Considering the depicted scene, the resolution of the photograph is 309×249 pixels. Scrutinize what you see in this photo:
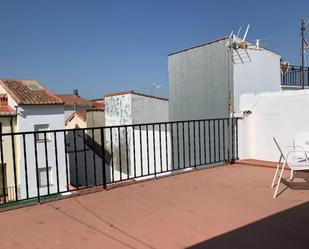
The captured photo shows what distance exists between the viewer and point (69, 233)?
2506 millimetres

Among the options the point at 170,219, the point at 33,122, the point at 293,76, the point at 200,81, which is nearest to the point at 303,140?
the point at 170,219

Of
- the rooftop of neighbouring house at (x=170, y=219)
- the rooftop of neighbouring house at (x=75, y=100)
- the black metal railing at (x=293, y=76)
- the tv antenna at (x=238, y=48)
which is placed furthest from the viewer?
the rooftop of neighbouring house at (x=75, y=100)

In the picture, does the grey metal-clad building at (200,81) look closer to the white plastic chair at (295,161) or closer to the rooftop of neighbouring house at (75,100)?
the white plastic chair at (295,161)

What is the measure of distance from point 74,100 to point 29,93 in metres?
12.2

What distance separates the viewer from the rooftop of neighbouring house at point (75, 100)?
26.8m

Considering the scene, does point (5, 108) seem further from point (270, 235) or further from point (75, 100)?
point (270, 235)

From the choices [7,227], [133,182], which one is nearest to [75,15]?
[133,182]

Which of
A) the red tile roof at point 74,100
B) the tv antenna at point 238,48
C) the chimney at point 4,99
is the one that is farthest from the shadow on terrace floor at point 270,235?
the red tile roof at point 74,100

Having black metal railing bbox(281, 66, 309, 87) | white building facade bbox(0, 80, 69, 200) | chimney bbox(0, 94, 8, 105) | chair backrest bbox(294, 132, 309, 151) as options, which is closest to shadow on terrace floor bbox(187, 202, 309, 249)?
chair backrest bbox(294, 132, 309, 151)

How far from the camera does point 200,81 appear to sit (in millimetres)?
6992

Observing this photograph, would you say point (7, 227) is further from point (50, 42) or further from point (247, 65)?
point (50, 42)

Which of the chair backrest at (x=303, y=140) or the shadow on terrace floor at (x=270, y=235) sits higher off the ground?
the chair backrest at (x=303, y=140)

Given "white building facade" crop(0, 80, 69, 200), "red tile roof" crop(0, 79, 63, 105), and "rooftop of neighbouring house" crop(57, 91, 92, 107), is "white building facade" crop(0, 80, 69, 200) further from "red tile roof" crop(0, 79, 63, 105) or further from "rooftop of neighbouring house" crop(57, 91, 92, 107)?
"rooftop of neighbouring house" crop(57, 91, 92, 107)

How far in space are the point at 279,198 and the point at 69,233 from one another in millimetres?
2268
